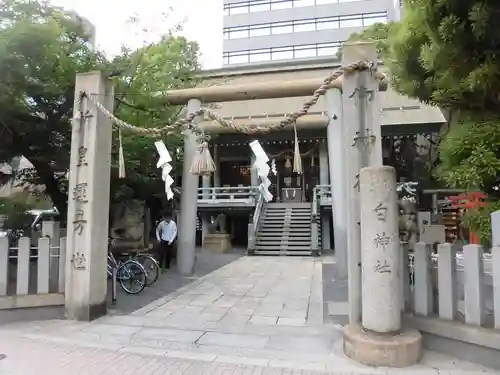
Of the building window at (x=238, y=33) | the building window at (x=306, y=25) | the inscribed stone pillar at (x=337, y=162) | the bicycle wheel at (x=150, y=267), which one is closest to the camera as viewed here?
the bicycle wheel at (x=150, y=267)

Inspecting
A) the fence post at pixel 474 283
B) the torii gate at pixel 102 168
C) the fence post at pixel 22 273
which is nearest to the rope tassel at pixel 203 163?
the torii gate at pixel 102 168

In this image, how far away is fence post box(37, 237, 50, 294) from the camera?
620cm

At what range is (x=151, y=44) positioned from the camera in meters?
10.2

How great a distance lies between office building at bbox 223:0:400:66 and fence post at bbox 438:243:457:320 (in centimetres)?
3760

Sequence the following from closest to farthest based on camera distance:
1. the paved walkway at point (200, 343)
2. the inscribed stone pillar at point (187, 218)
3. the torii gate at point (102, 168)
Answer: the paved walkway at point (200, 343), the torii gate at point (102, 168), the inscribed stone pillar at point (187, 218)

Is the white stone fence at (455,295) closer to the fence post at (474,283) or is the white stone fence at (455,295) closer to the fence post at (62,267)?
the fence post at (474,283)

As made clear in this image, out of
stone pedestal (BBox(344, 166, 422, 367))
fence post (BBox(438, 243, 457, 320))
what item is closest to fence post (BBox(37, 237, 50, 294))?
stone pedestal (BBox(344, 166, 422, 367))

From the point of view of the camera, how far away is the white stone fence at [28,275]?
20.0 ft

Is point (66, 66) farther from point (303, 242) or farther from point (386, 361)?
point (303, 242)

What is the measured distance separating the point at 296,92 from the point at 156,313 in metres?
5.85

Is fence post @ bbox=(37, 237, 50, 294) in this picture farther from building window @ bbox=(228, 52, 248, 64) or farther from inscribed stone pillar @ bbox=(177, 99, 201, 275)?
building window @ bbox=(228, 52, 248, 64)

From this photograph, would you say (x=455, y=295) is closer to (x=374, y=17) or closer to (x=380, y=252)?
(x=380, y=252)

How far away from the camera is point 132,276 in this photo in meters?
8.23

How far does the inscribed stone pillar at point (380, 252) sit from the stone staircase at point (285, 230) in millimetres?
11837
